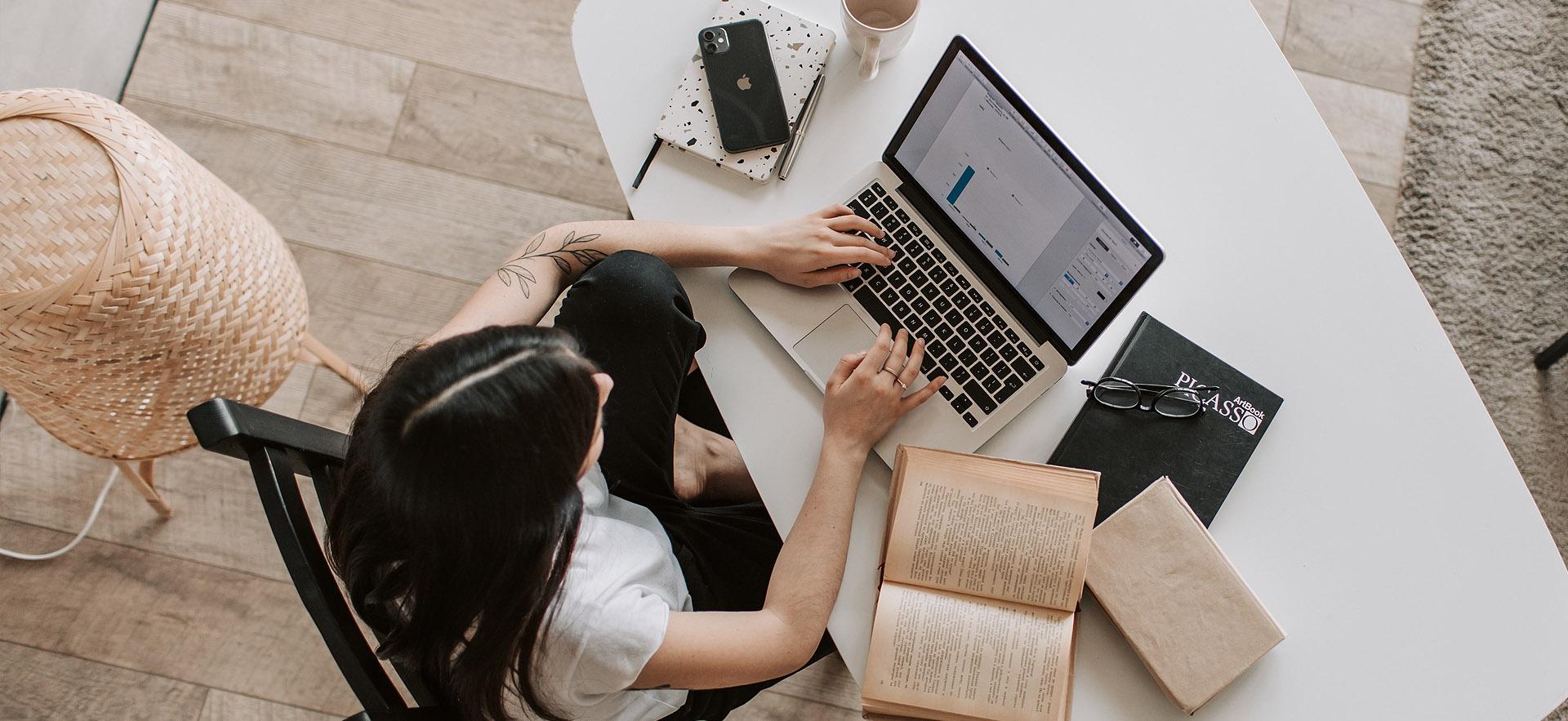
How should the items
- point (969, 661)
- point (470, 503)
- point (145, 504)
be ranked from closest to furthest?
point (470, 503), point (969, 661), point (145, 504)

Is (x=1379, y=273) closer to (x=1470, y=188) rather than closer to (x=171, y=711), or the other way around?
(x=1470, y=188)

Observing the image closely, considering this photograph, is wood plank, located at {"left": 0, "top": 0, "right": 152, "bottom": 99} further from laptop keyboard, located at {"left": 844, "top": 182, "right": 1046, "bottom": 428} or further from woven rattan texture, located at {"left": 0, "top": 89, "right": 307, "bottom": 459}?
laptop keyboard, located at {"left": 844, "top": 182, "right": 1046, "bottom": 428}

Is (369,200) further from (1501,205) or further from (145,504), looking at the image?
(1501,205)

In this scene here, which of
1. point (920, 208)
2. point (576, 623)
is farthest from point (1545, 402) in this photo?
point (576, 623)

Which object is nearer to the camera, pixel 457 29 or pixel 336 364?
pixel 336 364

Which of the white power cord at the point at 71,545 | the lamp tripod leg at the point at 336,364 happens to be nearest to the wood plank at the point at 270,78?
the lamp tripod leg at the point at 336,364

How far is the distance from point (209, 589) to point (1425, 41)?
7.47ft

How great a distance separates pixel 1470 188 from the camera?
5.36ft

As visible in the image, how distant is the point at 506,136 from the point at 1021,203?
1091 mm

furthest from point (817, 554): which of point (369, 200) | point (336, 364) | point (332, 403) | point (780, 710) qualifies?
point (369, 200)

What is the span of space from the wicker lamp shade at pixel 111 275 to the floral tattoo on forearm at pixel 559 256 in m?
0.36

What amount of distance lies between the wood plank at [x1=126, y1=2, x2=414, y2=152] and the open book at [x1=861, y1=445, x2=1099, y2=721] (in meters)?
1.26

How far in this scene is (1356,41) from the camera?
1688 millimetres

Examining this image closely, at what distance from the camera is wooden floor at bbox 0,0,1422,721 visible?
147 centimetres
